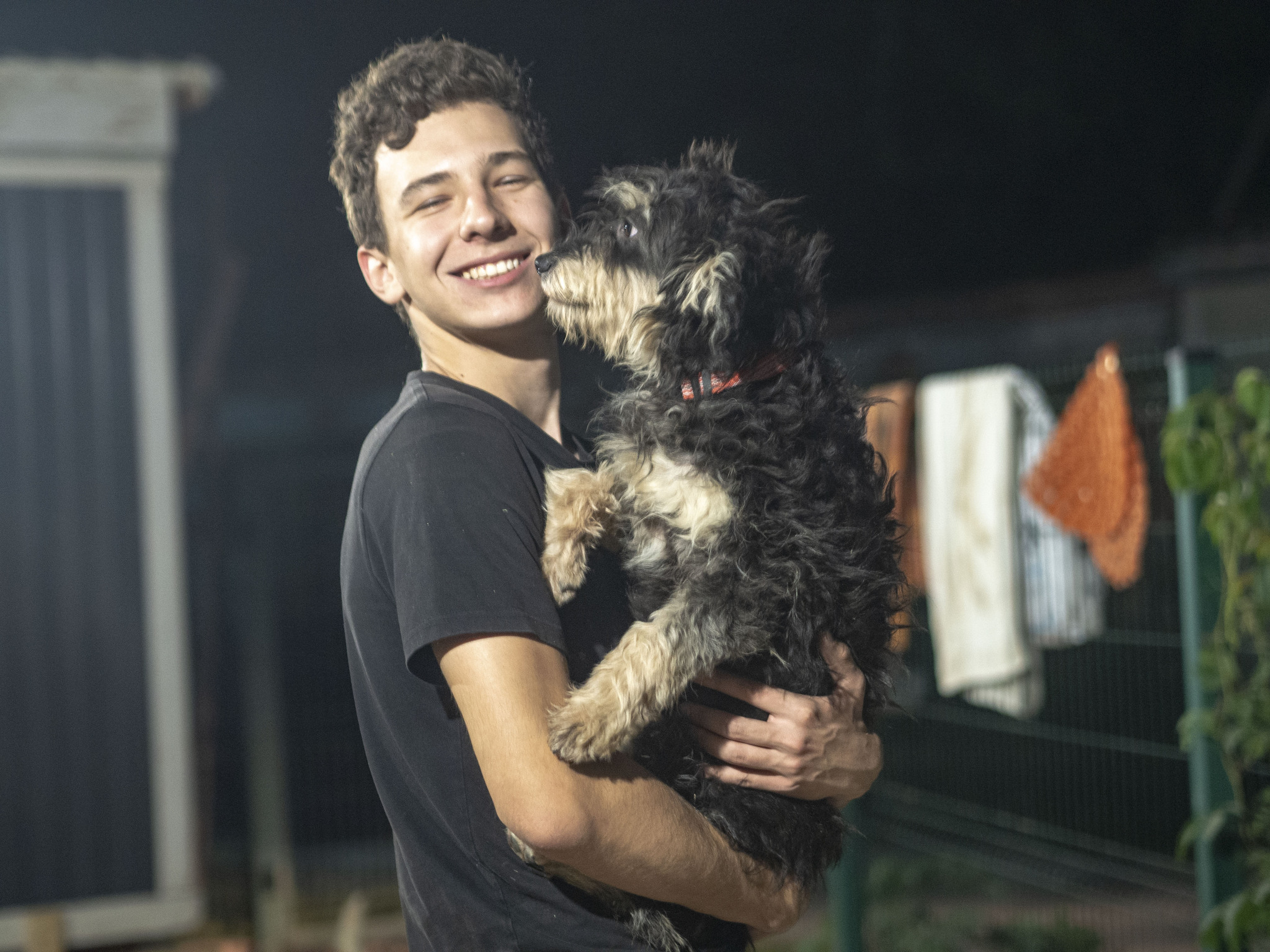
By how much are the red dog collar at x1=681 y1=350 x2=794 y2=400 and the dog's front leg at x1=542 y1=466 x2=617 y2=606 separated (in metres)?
0.25

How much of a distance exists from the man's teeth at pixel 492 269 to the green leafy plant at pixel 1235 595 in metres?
2.77

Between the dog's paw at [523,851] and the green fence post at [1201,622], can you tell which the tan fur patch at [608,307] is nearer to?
the dog's paw at [523,851]

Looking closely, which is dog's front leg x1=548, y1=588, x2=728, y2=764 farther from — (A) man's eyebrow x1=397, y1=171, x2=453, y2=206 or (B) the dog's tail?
(A) man's eyebrow x1=397, y1=171, x2=453, y2=206

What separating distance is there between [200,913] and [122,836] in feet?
1.77

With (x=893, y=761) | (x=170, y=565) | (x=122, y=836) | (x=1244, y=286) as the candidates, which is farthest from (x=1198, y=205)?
(x=122, y=836)

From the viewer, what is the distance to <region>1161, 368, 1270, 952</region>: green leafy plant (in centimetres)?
362

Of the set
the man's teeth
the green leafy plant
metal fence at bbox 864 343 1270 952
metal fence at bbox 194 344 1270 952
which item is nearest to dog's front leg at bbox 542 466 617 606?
the man's teeth

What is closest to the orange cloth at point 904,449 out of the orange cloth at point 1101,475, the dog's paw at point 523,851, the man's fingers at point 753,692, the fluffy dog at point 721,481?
the orange cloth at point 1101,475

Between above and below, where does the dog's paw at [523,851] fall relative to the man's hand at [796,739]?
below

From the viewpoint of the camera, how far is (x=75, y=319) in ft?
17.9

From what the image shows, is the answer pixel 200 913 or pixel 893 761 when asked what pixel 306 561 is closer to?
pixel 200 913

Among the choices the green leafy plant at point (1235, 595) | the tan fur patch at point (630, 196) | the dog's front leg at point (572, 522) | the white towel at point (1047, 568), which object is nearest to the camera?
the dog's front leg at point (572, 522)

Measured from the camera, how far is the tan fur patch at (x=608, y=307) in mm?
1822

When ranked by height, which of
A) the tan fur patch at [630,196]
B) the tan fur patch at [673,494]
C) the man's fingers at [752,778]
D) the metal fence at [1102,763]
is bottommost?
the metal fence at [1102,763]
